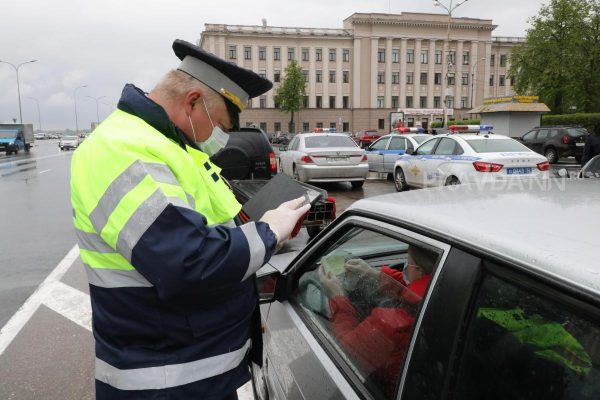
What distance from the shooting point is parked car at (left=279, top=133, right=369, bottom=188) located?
12656mm

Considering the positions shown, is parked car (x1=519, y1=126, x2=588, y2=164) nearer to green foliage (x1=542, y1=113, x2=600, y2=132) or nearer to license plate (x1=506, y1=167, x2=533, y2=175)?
green foliage (x1=542, y1=113, x2=600, y2=132)

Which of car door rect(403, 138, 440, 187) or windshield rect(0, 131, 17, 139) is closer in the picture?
car door rect(403, 138, 440, 187)

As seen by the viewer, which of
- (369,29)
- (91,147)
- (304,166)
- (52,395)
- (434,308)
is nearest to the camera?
(434,308)

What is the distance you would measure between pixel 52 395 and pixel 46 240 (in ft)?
17.4

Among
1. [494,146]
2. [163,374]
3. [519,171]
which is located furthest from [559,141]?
[163,374]

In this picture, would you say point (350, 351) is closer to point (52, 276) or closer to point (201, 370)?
point (201, 370)

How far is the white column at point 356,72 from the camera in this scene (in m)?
72.2

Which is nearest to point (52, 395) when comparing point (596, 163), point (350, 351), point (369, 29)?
point (350, 351)

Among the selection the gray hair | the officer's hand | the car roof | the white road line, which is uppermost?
the gray hair

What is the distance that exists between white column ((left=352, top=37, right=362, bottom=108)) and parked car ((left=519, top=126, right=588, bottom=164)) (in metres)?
52.6

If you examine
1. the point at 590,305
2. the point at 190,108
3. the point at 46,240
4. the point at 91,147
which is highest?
the point at 190,108

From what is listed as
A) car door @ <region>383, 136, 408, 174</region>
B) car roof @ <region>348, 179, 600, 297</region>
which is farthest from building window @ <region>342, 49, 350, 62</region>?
car roof @ <region>348, 179, 600, 297</region>

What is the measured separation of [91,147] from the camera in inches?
57.3

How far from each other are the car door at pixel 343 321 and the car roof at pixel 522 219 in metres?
0.07
